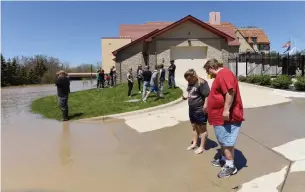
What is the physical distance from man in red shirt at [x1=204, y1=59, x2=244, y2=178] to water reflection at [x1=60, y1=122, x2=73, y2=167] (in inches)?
114

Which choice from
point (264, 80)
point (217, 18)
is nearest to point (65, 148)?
point (264, 80)

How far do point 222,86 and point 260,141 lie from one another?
2764 millimetres

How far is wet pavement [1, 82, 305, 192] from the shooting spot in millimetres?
4887

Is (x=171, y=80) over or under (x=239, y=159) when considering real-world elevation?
over

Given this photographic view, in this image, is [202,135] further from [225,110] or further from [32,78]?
[32,78]

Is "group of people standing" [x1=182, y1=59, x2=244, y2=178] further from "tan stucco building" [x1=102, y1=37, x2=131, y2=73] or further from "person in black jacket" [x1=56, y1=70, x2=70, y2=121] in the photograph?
"tan stucco building" [x1=102, y1=37, x2=131, y2=73]

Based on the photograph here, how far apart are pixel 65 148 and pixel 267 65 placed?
66.5 ft

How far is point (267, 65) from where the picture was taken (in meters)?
24.0

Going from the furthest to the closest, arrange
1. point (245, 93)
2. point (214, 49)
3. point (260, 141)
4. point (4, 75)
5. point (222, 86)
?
point (4, 75) < point (214, 49) < point (245, 93) < point (260, 141) < point (222, 86)

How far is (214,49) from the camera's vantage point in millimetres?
25859

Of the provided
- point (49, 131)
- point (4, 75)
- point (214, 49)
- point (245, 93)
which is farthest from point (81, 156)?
point (4, 75)

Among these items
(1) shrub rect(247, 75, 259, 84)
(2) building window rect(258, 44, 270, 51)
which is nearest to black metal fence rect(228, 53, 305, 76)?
(1) shrub rect(247, 75, 259, 84)

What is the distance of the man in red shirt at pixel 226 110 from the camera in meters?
4.66

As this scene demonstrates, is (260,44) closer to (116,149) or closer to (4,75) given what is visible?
(4,75)
